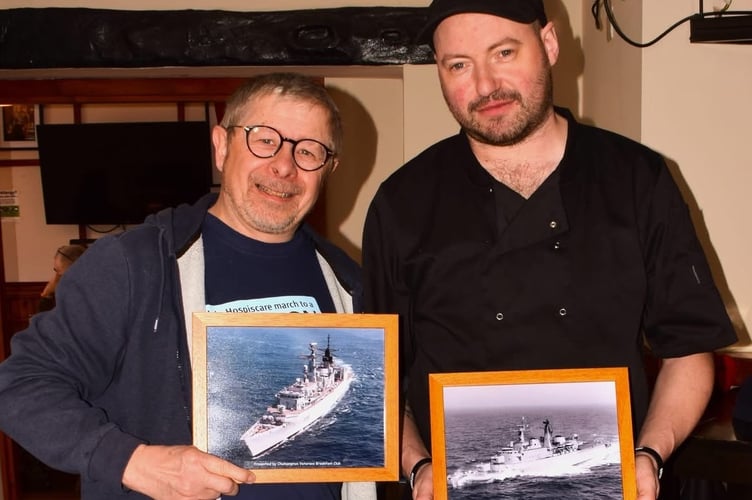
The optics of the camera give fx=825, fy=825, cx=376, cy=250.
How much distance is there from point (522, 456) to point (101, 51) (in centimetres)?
332

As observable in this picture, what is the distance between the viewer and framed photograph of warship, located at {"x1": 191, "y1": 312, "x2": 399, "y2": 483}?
4.77ft

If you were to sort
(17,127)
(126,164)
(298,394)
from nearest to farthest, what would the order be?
(298,394) < (126,164) < (17,127)

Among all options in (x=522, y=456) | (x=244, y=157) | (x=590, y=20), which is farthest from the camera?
(x=590, y=20)

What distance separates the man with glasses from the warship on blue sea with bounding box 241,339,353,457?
0.24ft

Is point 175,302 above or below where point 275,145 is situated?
below

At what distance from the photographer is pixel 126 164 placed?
5625 millimetres

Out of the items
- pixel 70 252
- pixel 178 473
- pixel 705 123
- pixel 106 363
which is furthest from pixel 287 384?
pixel 70 252

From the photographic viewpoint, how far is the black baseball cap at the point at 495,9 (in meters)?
1.54

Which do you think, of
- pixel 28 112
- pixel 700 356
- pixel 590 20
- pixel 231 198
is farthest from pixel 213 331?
pixel 28 112

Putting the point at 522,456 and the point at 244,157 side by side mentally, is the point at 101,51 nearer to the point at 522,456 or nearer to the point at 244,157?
the point at 244,157

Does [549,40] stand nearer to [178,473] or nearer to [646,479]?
[646,479]

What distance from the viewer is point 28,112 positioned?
617 centimetres

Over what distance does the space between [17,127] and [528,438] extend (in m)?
5.74

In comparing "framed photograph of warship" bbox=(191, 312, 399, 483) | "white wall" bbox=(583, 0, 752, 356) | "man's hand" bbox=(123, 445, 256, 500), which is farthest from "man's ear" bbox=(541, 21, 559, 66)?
"white wall" bbox=(583, 0, 752, 356)
